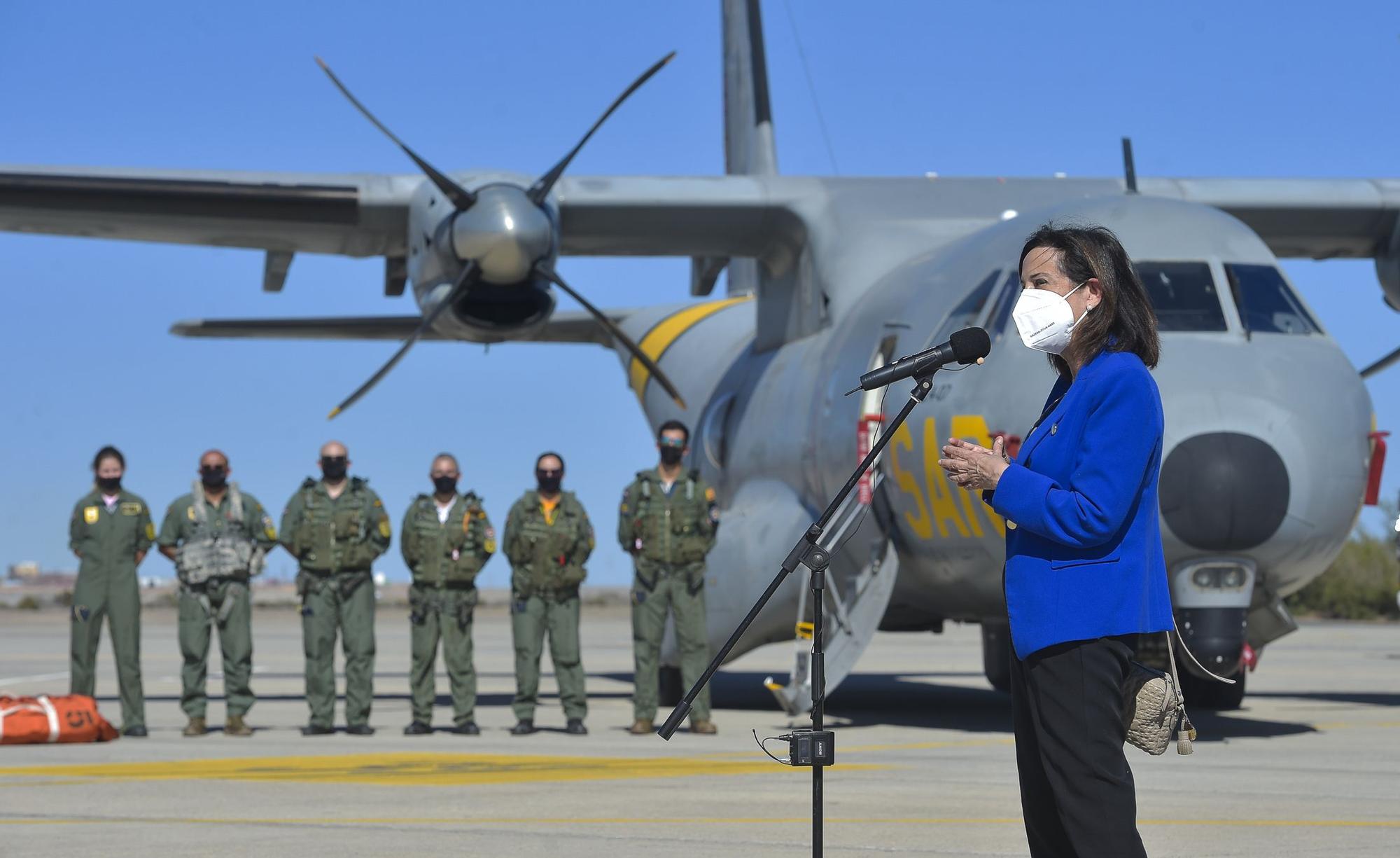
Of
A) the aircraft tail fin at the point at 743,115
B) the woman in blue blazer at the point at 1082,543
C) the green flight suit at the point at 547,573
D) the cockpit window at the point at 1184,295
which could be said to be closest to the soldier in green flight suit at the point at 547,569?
the green flight suit at the point at 547,573

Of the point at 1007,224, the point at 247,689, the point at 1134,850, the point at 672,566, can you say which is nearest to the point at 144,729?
the point at 247,689

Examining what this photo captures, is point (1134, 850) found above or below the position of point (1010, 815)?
above

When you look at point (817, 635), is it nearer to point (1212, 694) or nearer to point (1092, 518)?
point (1092, 518)

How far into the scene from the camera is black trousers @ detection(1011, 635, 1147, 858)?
3.44 meters

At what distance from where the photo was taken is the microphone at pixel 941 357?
3811 mm

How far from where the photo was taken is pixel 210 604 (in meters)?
11.1

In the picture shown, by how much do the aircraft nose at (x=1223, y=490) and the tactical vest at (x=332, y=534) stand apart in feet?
17.0

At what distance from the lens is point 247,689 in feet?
36.4

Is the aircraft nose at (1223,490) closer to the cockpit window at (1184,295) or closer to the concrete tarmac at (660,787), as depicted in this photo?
the cockpit window at (1184,295)

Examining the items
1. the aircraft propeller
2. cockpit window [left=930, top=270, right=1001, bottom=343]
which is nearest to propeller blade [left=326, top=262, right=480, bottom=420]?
the aircraft propeller

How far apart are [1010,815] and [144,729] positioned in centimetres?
635

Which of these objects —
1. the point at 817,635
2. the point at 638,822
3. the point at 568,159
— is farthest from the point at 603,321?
the point at 817,635

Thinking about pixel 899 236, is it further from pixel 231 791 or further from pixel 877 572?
pixel 231 791

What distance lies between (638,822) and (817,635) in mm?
2883
